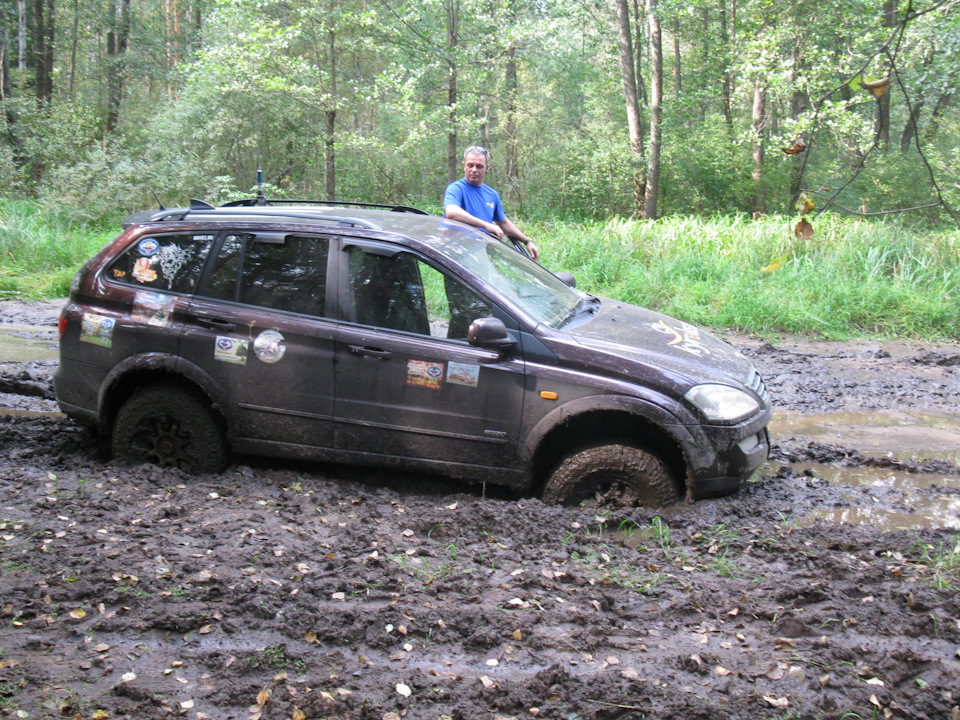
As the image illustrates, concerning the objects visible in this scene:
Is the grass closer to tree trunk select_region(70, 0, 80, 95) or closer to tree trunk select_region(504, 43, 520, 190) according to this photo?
tree trunk select_region(504, 43, 520, 190)

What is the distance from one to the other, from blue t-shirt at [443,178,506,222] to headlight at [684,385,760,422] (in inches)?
123

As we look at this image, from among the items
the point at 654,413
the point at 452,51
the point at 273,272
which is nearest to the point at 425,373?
the point at 273,272

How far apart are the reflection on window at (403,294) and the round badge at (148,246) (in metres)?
1.37

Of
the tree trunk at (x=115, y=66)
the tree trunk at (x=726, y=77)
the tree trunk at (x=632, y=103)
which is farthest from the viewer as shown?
the tree trunk at (x=115, y=66)

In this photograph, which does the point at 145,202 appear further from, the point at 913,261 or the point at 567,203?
the point at 913,261

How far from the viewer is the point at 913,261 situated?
38.3ft

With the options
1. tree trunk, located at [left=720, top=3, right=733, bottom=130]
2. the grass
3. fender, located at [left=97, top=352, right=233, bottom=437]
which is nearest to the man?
fender, located at [left=97, top=352, right=233, bottom=437]

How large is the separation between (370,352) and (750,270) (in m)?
8.49

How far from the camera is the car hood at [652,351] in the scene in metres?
4.63

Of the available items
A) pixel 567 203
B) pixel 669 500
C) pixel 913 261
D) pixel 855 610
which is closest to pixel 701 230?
pixel 913 261

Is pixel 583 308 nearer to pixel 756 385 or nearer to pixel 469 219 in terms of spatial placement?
pixel 756 385

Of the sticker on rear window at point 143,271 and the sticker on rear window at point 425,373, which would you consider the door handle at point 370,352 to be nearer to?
the sticker on rear window at point 425,373

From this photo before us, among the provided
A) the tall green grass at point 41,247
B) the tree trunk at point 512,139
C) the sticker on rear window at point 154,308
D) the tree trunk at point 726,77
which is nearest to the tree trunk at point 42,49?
the tall green grass at point 41,247

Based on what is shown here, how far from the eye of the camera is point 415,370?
4.82m
